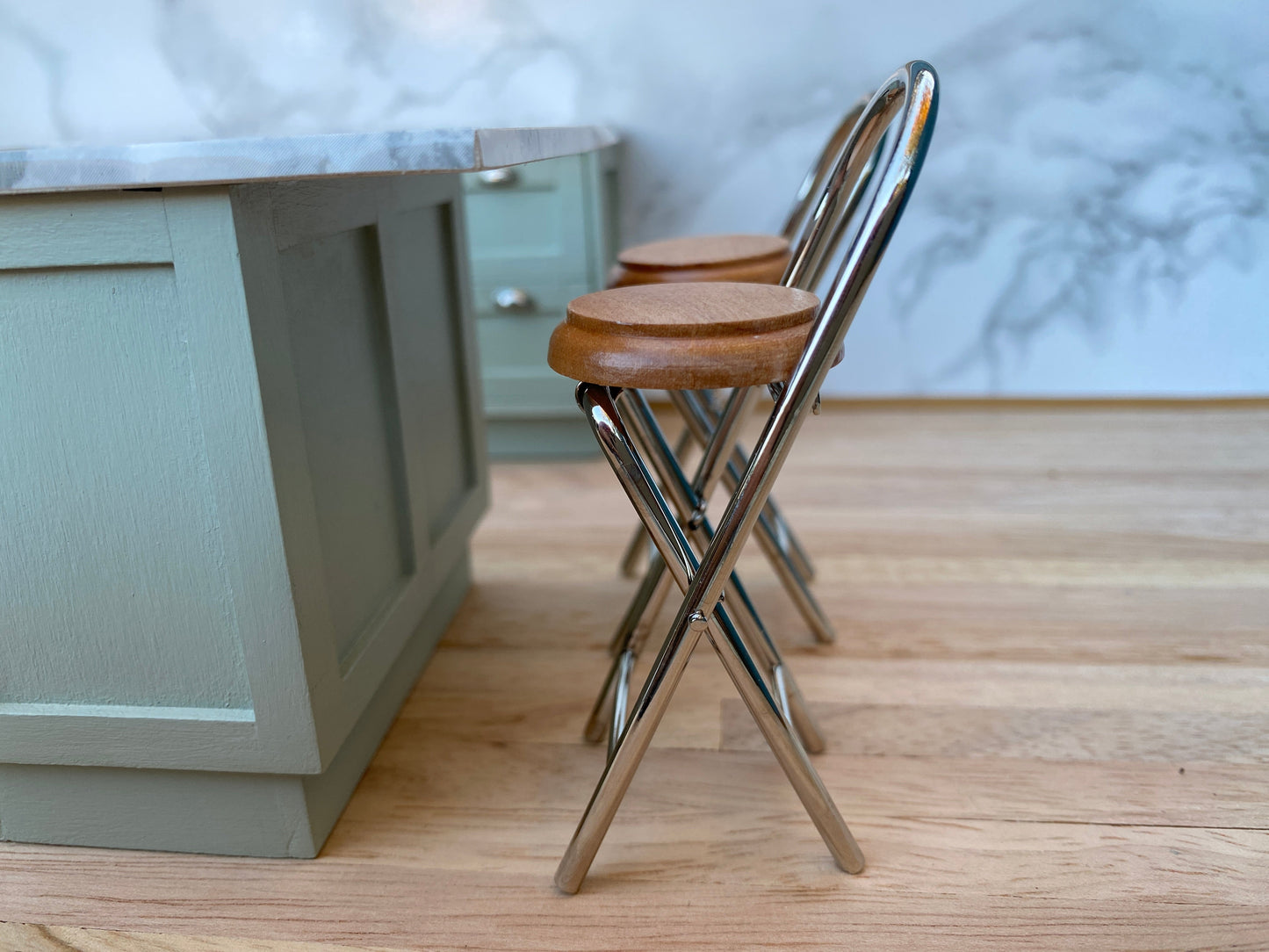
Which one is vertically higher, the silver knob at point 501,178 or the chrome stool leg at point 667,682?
the silver knob at point 501,178

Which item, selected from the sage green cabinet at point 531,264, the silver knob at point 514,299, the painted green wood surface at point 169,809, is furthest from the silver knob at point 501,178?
the painted green wood surface at point 169,809

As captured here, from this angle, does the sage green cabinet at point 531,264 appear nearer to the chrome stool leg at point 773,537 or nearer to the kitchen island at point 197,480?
the chrome stool leg at point 773,537

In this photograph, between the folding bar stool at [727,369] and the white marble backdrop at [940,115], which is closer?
the folding bar stool at [727,369]

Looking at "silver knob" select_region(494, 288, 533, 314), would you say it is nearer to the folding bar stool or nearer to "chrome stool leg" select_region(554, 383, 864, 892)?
the folding bar stool

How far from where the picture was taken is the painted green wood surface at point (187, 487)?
0.91m

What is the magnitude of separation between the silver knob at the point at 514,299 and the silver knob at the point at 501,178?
9.8 inches

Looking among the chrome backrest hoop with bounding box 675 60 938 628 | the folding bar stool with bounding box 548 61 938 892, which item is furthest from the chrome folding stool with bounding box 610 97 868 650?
the chrome backrest hoop with bounding box 675 60 938 628

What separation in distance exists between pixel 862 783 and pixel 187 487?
2.81 ft

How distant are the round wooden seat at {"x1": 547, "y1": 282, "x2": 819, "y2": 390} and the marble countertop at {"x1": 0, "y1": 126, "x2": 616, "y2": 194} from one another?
182 millimetres

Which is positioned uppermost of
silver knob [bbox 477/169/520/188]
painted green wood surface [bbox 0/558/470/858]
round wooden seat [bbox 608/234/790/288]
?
silver knob [bbox 477/169/520/188]

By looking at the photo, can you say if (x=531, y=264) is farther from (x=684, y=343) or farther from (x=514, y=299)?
(x=684, y=343)

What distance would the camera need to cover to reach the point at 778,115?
2656 mm

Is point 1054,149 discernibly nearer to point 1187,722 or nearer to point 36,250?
point 1187,722

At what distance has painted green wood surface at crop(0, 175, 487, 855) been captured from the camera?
2.98ft
